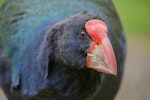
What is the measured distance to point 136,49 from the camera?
5883 millimetres

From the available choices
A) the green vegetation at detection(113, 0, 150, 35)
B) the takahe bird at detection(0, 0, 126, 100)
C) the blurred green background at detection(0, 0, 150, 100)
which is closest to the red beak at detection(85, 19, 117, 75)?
the takahe bird at detection(0, 0, 126, 100)

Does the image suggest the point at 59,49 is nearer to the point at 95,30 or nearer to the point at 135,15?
the point at 95,30

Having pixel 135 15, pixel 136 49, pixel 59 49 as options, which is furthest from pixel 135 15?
pixel 59 49

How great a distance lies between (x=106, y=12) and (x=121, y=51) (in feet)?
0.85

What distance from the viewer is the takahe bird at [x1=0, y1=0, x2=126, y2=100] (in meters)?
2.86

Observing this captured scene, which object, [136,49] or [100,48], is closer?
[100,48]

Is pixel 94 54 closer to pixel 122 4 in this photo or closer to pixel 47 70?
pixel 47 70

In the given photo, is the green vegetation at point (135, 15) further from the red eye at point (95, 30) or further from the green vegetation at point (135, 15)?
the red eye at point (95, 30)

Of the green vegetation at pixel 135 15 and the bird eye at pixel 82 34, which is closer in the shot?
the bird eye at pixel 82 34

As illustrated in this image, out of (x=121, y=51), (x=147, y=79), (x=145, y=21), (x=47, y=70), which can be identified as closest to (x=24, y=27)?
(x=47, y=70)

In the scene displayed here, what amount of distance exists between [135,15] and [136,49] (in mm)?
559

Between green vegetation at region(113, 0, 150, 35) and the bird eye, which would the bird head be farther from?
green vegetation at region(113, 0, 150, 35)

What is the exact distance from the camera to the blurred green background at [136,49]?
5.09m

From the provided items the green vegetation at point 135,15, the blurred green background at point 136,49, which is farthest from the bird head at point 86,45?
the green vegetation at point 135,15
